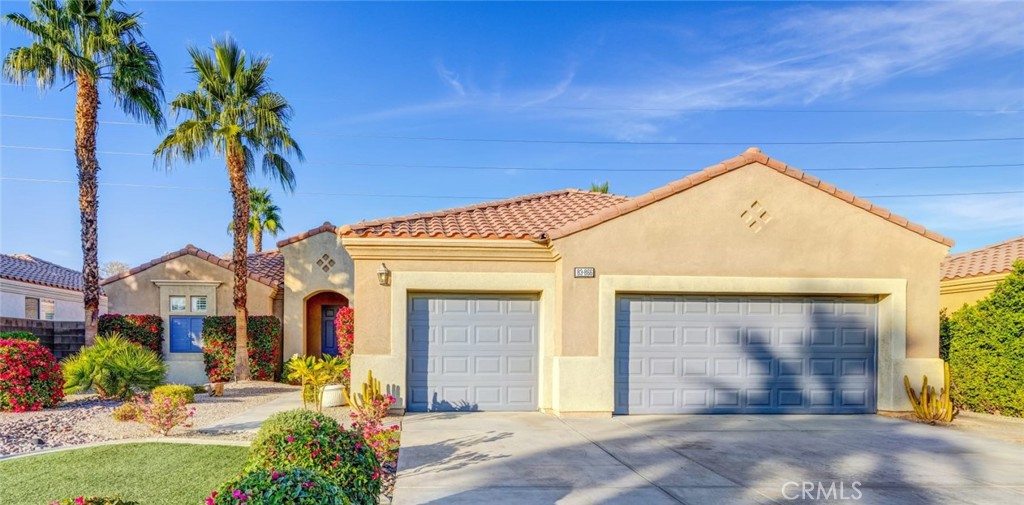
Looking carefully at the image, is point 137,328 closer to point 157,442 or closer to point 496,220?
point 157,442

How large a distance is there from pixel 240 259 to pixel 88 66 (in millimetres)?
6192

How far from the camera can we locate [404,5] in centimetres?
1451

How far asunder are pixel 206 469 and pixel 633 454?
5378 millimetres

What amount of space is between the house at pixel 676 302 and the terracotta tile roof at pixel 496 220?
0.07 m

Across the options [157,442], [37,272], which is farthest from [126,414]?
[37,272]

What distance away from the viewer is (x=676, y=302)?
1105 cm

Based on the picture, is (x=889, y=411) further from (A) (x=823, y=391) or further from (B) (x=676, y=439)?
(B) (x=676, y=439)

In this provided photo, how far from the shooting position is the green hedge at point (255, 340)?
59.9ft

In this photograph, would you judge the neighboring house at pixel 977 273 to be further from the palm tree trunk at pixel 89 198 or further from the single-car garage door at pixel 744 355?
the palm tree trunk at pixel 89 198

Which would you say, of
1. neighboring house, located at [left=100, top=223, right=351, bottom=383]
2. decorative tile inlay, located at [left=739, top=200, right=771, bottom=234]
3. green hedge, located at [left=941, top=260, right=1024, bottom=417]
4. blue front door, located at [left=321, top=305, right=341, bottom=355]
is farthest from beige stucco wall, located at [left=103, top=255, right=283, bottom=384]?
green hedge, located at [left=941, top=260, right=1024, bottom=417]

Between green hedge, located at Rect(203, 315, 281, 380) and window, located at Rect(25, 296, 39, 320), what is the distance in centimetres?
1071

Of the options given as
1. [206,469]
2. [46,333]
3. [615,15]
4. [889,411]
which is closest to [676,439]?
[889,411]

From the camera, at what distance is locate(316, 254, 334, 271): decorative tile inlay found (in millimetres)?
19312

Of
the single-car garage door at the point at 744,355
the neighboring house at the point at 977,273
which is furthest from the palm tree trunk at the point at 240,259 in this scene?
the neighboring house at the point at 977,273
